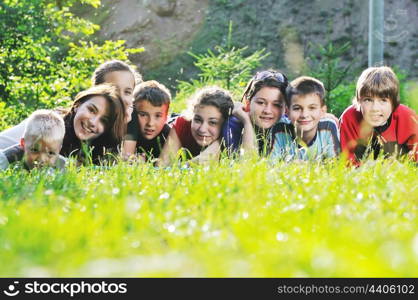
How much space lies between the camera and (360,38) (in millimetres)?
16125

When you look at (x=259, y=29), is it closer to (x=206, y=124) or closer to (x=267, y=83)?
(x=267, y=83)

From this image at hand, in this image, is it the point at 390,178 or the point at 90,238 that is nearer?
the point at 90,238

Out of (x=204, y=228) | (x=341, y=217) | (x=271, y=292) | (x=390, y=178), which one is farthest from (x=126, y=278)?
(x=390, y=178)

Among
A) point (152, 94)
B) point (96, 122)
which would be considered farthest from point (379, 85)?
point (96, 122)

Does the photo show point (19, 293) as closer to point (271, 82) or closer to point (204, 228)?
point (204, 228)

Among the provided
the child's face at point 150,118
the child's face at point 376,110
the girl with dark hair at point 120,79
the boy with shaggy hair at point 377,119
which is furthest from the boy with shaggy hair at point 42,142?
the child's face at point 376,110

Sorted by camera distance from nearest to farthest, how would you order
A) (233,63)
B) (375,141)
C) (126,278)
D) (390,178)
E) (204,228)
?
(126,278)
(204,228)
(390,178)
(375,141)
(233,63)

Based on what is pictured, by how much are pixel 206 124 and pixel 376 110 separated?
4.83ft

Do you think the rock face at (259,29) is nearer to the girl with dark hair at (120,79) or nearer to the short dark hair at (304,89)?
the girl with dark hair at (120,79)

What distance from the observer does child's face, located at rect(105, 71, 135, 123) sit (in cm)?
588

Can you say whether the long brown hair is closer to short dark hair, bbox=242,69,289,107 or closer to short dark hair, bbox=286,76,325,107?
short dark hair, bbox=242,69,289,107

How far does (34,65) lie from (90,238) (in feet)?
22.4

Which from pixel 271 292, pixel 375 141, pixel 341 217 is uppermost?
pixel 375 141

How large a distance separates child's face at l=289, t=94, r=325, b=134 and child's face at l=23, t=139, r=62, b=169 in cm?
202
